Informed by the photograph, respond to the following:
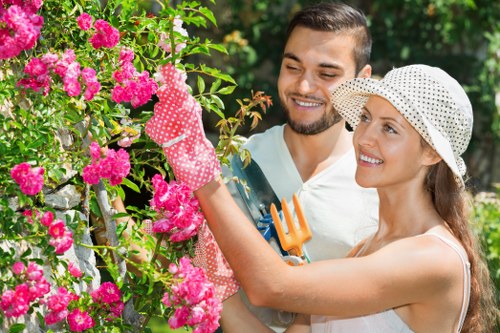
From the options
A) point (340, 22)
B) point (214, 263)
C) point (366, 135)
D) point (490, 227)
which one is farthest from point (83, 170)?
point (490, 227)

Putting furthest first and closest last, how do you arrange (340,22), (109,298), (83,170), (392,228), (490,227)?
(490,227) < (340,22) < (392,228) < (109,298) < (83,170)

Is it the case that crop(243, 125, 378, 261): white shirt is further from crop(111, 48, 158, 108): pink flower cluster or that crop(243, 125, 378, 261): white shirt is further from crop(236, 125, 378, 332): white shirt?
crop(111, 48, 158, 108): pink flower cluster

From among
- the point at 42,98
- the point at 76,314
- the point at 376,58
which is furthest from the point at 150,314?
the point at 376,58

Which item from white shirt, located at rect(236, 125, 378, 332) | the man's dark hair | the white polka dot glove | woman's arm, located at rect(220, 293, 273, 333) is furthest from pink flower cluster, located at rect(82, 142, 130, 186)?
the man's dark hair

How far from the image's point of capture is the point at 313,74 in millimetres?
3119

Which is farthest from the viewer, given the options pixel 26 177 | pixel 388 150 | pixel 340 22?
pixel 340 22

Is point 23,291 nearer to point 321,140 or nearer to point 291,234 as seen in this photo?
point 291,234

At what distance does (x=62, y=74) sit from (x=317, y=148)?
52.9 inches

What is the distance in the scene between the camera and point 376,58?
8.02m

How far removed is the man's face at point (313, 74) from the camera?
10.2ft

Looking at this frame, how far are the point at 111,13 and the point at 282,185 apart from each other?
1.04 metres

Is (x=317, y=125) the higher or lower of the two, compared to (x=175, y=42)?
lower

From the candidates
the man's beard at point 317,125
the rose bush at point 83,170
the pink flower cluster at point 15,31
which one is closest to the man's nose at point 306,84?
the man's beard at point 317,125

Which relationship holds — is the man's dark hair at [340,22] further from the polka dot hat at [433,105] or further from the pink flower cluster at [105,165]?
the pink flower cluster at [105,165]
